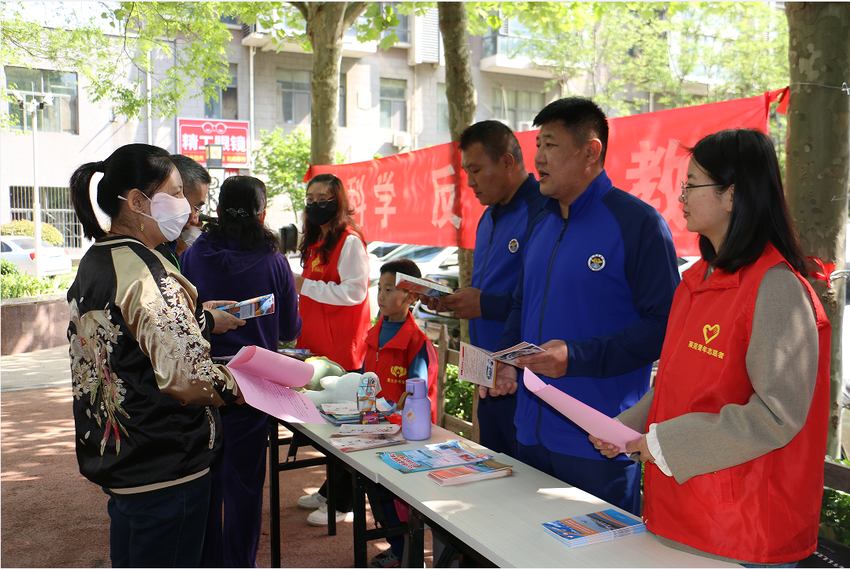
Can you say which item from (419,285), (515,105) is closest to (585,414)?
(419,285)

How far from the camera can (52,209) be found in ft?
64.5

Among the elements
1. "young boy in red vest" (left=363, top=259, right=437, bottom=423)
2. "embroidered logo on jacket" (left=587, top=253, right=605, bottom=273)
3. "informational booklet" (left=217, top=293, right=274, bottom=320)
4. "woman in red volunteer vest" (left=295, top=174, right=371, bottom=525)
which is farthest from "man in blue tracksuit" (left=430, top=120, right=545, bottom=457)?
"woman in red volunteer vest" (left=295, top=174, right=371, bottom=525)

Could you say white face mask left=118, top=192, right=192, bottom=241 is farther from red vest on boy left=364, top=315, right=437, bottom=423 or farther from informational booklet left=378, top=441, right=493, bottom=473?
red vest on boy left=364, top=315, right=437, bottom=423

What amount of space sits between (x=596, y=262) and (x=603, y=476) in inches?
28.5

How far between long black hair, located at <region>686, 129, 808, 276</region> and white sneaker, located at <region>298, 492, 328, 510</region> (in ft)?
10.6

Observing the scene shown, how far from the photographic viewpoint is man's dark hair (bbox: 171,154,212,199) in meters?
3.27

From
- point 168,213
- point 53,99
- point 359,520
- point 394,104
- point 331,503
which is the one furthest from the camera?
point 394,104

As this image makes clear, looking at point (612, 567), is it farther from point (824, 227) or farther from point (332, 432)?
point (824, 227)

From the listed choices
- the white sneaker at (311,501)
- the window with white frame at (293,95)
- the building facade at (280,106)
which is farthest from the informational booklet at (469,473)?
the window with white frame at (293,95)

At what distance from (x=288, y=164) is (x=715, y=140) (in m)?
18.1

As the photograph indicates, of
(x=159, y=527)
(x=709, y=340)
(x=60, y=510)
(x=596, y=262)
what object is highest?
(x=596, y=262)

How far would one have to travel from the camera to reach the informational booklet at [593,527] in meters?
1.76

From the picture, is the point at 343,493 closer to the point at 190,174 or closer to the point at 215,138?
the point at 190,174

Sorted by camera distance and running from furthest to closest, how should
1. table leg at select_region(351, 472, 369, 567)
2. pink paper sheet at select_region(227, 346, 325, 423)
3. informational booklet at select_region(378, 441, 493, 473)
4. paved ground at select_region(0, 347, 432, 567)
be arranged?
1. paved ground at select_region(0, 347, 432, 567)
2. table leg at select_region(351, 472, 369, 567)
3. informational booklet at select_region(378, 441, 493, 473)
4. pink paper sheet at select_region(227, 346, 325, 423)
